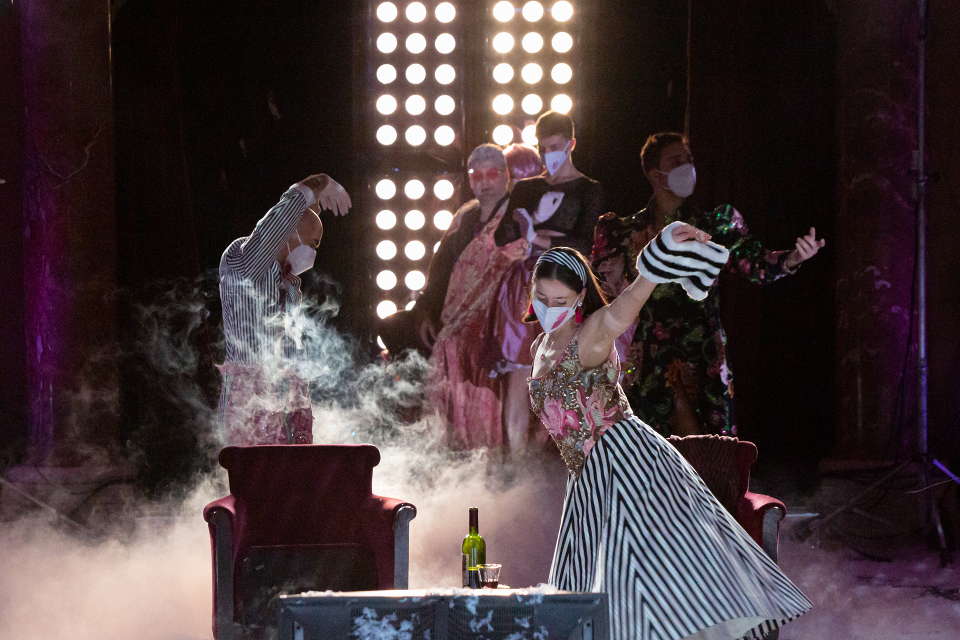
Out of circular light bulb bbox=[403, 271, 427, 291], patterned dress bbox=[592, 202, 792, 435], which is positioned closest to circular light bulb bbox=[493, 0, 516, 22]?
circular light bulb bbox=[403, 271, 427, 291]

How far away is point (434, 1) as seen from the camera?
7.71m

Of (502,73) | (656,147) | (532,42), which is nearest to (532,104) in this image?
(502,73)

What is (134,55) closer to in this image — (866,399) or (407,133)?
(407,133)

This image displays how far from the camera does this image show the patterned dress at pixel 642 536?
2701 millimetres

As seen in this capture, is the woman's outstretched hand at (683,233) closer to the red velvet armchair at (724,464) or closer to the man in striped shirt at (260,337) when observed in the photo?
the red velvet armchair at (724,464)

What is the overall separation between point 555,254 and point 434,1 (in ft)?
16.8

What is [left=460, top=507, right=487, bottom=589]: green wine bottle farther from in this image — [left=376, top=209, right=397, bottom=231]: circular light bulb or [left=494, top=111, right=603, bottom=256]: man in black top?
[left=376, top=209, right=397, bottom=231]: circular light bulb

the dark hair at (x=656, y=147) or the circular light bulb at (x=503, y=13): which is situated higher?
the circular light bulb at (x=503, y=13)

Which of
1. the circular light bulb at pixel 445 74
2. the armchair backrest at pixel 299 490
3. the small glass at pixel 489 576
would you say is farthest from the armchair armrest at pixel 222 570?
the circular light bulb at pixel 445 74

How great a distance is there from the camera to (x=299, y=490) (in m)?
4.44

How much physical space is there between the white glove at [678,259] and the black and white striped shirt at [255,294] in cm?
252

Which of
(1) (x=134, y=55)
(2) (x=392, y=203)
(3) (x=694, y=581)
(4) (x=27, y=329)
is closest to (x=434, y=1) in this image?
(2) (x=392, y=203)

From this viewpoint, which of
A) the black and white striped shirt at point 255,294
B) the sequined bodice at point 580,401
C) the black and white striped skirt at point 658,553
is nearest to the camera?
the black and white striped skirt at point 658,553

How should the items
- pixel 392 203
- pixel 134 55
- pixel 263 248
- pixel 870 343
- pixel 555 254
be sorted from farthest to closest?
1. pixel 392 203
2. pixel 134 55
3. pixel 870 343
4. pixel 263 248
5. pixel 555 254
